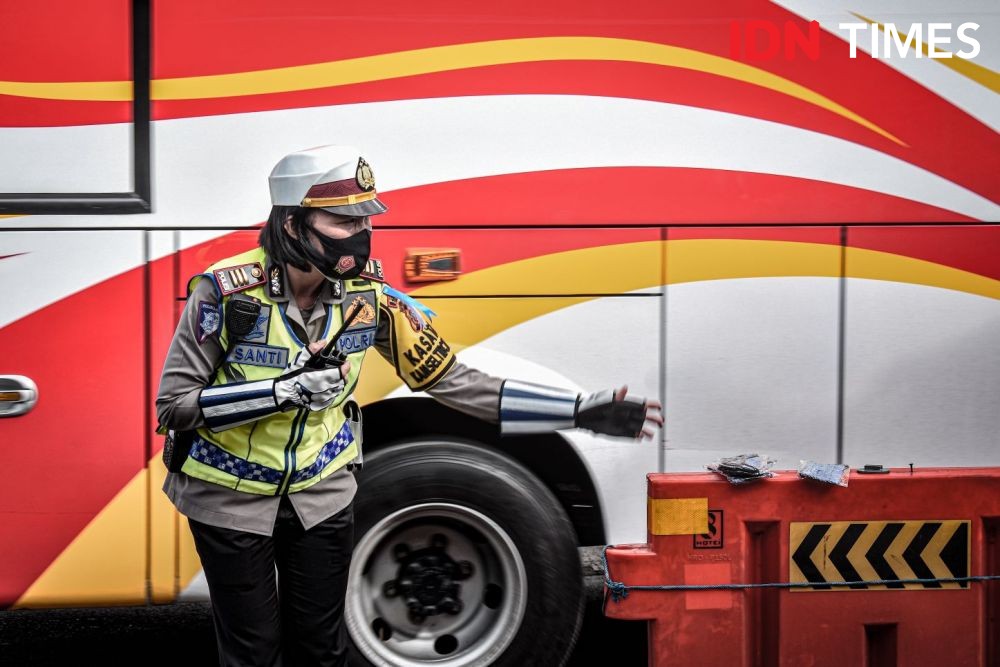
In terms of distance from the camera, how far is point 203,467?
2949 millimetres

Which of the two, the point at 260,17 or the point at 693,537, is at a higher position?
the point at 260,17

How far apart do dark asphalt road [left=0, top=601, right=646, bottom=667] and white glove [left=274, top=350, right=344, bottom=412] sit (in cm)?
226

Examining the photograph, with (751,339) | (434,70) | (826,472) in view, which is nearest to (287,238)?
(434,70)

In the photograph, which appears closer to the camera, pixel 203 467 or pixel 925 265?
pixel 203 467

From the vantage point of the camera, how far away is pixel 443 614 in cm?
403

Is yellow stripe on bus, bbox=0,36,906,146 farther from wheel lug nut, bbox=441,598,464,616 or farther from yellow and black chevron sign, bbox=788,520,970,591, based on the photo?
wheel lug nut, bbox=441,598,464,616

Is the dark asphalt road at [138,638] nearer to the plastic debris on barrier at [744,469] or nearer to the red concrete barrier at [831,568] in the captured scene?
the red concrete barrier at [831,568]

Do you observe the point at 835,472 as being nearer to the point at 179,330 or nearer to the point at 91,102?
the point at 179,330

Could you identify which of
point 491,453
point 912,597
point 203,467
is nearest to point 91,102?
point 203,467

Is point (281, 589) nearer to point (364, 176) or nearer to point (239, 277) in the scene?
point (239, 277)

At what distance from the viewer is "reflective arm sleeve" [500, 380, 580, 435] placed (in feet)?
11.2

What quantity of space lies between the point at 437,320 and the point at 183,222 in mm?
987

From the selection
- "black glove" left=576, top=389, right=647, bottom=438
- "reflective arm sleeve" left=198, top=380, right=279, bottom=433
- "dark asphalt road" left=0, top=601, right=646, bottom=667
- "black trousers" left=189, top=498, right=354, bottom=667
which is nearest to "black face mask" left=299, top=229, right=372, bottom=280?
"reflective arm sleeve" left=198, top=380, right=279, bottom=433

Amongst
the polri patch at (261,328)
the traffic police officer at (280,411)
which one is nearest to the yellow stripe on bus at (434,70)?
the traffic police officer at (280,411)
